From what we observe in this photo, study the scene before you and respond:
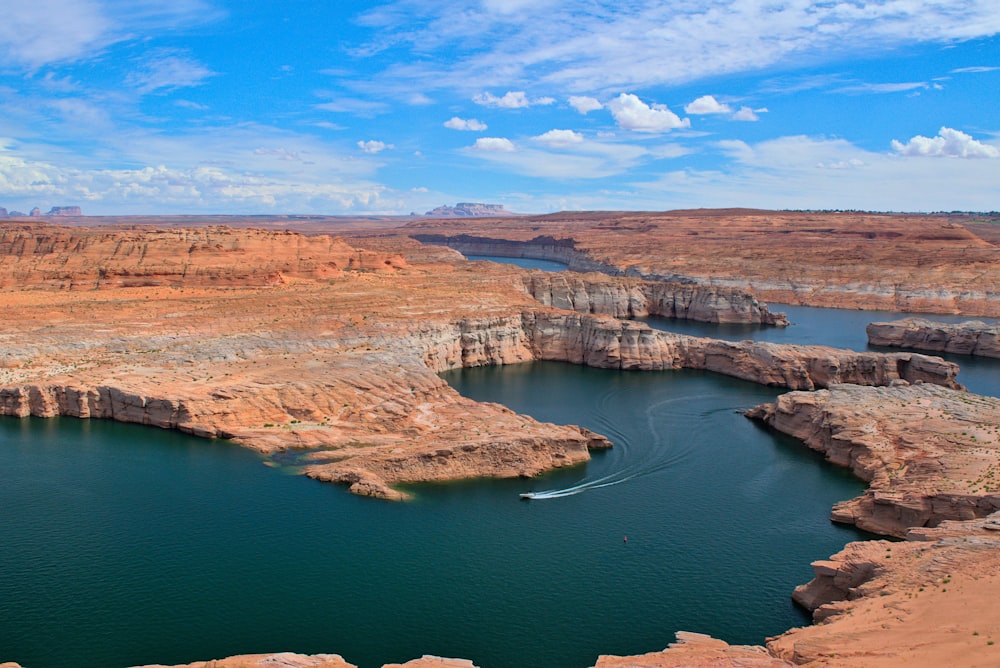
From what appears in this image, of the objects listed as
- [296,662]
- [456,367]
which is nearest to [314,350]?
[456,367]

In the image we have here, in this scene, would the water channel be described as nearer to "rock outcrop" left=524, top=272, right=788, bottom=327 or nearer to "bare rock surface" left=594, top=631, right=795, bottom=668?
"bare rock surface" left=594, top=631, right=795, bottom=668

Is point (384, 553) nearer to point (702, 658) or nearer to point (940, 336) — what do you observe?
point (702, 658)

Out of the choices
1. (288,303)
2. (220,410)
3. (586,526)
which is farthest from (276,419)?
(288,303)

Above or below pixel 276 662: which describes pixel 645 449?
above

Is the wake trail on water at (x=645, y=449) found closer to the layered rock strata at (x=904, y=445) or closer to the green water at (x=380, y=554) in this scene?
the green water at (x=380, y=554)

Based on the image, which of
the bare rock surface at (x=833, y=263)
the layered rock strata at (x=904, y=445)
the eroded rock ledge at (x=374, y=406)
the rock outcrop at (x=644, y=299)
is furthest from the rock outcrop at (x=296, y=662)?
the bare rock surface at (x=833, y=263)

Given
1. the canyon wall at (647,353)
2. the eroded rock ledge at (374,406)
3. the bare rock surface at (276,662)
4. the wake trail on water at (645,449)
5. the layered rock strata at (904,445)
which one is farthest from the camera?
the canyon wall at (647,353)

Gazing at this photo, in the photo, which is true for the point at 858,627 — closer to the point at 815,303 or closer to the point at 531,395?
the point at 531,395
